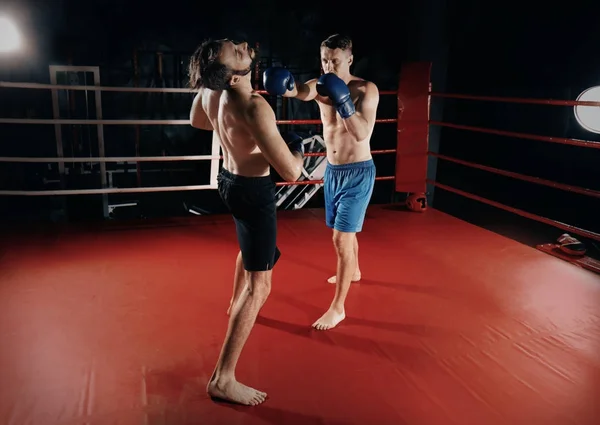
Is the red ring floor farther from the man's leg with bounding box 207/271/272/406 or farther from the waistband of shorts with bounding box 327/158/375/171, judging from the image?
the waistband of shorts with bounding box 327/158/375/171

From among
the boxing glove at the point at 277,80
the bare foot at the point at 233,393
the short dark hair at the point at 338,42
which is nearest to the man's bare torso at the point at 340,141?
the short dark hair at the point at 338,42

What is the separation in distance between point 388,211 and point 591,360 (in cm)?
235

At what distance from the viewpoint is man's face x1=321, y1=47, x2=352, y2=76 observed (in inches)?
83.4

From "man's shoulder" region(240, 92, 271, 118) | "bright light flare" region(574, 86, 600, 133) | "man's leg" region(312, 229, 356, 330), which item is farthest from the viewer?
"bright light flare" region(574, 86, 600, 133)

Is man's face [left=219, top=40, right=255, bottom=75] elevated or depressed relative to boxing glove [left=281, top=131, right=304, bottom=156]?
elevated

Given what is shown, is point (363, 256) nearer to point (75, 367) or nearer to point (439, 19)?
point (75, 367)

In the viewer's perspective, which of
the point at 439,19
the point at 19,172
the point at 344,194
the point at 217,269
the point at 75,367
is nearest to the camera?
the point at 75,367

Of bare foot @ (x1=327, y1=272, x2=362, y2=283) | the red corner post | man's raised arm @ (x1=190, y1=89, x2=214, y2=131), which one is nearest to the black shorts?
man's raised arm @ (x1=190, y1=89, x2=214, y2=131)

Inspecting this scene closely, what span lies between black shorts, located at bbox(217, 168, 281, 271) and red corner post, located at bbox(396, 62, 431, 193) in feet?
8.98

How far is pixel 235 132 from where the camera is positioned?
1.56 m

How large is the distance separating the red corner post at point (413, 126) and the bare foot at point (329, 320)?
2.21m

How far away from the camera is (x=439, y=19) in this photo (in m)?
4.68

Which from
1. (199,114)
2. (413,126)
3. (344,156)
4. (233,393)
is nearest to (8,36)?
(413,126)

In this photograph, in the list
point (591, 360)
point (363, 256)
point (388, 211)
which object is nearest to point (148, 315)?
point (363, 256)
